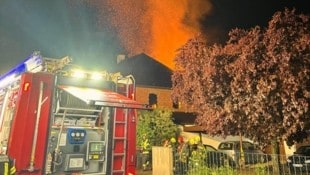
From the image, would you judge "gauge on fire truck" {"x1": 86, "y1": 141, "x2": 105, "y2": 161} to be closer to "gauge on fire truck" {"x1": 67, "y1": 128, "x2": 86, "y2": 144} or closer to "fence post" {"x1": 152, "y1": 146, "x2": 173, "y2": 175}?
"gauge on fire truck" {"x1": 67, "y1": 128, "x2": 86, "y2": 144}

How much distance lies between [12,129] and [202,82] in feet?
28.8

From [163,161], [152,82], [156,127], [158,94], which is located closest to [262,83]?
[163,161]

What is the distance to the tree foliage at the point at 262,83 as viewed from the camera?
9.62 meters

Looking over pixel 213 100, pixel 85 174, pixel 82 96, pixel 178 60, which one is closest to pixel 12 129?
pixel 82 96

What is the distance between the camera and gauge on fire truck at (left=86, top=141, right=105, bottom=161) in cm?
614

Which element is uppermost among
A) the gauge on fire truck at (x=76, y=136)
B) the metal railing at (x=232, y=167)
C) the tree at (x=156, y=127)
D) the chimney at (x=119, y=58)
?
the chimney at (x=119, y=58)

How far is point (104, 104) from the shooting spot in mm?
5422

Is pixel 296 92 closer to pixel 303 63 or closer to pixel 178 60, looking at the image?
pixel 303 63

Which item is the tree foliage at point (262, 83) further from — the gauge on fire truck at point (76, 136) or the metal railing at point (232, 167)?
the gauge on fire truck at point (76, 136)

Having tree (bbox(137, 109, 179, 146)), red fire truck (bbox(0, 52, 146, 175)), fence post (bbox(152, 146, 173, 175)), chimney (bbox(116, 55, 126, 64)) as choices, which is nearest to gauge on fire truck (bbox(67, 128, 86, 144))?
red fire truck (bbox(0, 52, 146, 175))

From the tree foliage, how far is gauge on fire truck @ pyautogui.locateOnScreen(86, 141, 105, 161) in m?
5.75

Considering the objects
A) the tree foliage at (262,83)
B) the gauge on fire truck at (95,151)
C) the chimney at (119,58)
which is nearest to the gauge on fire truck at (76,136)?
the gauge on fire truck at (95,151)

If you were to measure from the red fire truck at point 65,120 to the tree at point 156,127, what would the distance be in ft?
40.4

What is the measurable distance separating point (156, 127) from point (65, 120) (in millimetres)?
13959
